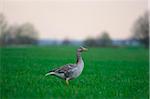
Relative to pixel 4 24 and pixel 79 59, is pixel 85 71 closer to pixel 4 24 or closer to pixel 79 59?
pixel 79 59

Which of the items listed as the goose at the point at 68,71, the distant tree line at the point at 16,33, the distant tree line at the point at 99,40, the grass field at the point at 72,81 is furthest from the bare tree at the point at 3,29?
the distant tree line at the point at 99,40

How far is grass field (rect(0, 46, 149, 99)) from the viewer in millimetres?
7230

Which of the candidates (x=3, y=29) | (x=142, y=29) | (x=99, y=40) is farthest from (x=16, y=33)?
(x=142, y=29)

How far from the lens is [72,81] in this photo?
800cm

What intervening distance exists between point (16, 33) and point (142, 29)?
2931 millimetres

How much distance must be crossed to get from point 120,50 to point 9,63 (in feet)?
9.35

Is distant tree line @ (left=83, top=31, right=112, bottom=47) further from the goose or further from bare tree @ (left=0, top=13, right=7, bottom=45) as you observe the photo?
bare tree @ (left=0, top=13, right=7, bottom=45)

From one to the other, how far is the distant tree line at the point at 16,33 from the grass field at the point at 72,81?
0.16 m

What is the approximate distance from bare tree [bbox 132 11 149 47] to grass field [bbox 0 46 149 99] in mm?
238

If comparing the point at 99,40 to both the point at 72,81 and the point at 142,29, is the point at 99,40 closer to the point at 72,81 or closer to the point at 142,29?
the point at 142,29

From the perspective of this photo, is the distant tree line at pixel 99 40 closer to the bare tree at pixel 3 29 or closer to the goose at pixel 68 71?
the goose at pixel 68 71

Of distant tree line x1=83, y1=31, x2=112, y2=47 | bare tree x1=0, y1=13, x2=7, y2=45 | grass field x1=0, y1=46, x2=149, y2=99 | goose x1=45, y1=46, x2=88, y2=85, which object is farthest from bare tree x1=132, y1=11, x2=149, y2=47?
bare tree x1=0, y1=13, x2=7, y2=45

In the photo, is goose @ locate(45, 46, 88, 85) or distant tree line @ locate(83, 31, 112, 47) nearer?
goose @ locate(45, 46, 88, 85)

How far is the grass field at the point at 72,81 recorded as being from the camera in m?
7.23
